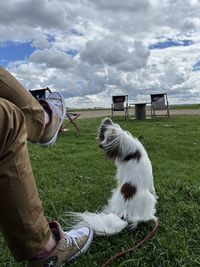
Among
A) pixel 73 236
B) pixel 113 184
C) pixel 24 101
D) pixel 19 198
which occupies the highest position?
pixel 24 101

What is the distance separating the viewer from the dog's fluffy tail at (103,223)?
2857 mm

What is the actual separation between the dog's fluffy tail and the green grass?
54mm

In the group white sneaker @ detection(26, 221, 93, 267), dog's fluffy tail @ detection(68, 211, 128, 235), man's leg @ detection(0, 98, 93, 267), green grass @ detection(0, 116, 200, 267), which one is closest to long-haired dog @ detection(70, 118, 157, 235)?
dog's fluffy tail @ detection(68, 211, 128, 235)

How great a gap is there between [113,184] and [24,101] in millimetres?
2931

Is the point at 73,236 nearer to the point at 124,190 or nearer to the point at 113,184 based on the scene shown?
the point at 124,190


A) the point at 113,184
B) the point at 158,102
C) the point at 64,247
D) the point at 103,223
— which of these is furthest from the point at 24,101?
the point at 158,102

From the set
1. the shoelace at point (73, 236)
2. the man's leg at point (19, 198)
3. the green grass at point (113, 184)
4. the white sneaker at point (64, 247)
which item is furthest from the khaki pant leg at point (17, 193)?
the green grass at point (113, 184)

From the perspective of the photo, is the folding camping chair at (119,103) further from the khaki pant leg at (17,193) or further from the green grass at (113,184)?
the khaki pant leg at (17,193)

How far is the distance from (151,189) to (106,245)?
110 cm

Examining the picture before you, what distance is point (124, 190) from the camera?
3.48 metres

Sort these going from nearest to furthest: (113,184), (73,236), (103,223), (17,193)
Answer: (17,193) → (73,236) → (103,223) → (113,184)

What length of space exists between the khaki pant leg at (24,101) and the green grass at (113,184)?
981mm

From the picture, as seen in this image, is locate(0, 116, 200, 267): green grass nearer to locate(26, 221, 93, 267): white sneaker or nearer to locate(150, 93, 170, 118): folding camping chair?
locate(26, 221, 93, 267): white sneaker

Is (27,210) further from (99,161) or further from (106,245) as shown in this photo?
(99,161)
